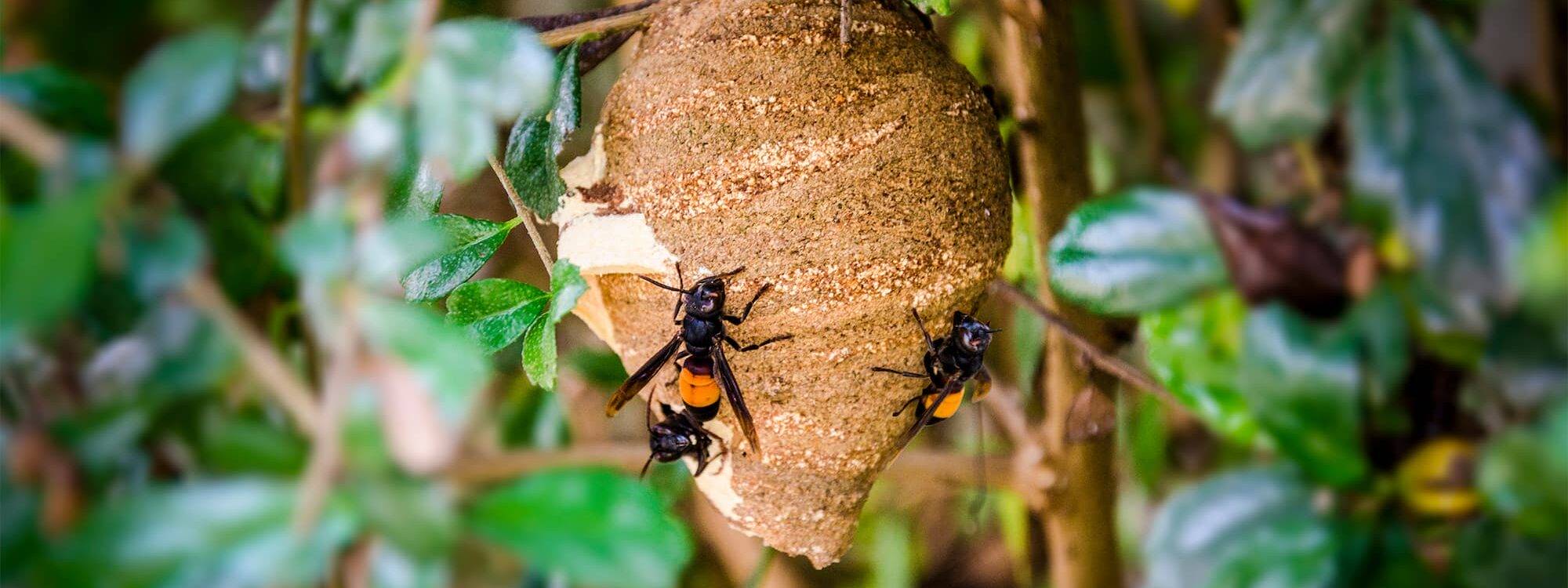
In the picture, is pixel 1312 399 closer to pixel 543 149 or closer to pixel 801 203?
pixel 801 203

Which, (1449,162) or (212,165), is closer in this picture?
(212,165)

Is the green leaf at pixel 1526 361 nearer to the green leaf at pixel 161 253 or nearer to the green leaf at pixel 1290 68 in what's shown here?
the green leaf at pixel 1290 68

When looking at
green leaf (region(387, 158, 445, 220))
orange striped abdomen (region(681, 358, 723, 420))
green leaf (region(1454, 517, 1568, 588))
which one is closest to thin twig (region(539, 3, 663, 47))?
green leaf (region(387, 158, 445, 220))

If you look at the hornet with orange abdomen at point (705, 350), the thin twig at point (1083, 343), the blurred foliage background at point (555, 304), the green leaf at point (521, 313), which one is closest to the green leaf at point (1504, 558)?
the blurred foliage background at point (555, 304)

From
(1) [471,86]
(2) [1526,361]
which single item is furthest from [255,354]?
(2) [1526,361]

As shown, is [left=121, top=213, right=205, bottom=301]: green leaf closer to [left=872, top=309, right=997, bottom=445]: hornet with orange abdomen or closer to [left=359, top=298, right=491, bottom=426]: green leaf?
[left=359, top=298, right=491, bottom=426]: green leaf

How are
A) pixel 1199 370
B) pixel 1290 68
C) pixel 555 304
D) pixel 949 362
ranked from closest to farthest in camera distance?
pixel 555 304, pixel 949 362, pixel 1290 68, pixel 1199 370
